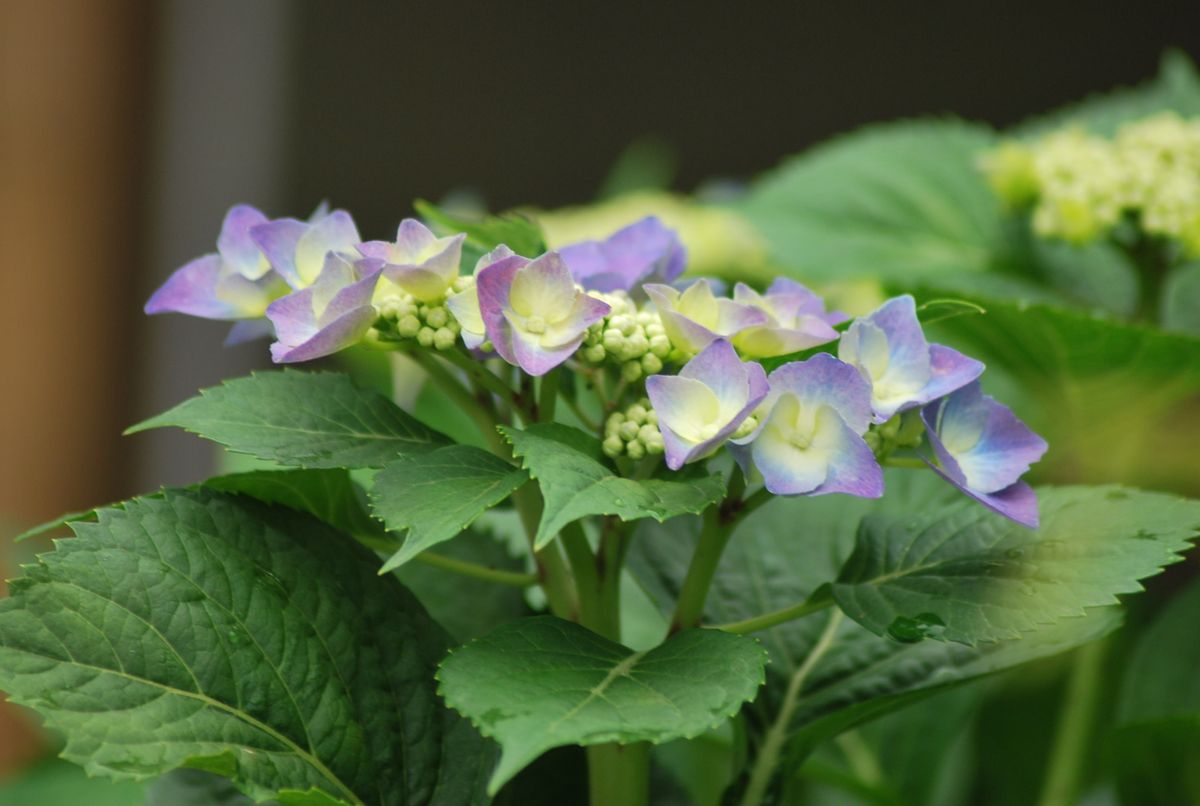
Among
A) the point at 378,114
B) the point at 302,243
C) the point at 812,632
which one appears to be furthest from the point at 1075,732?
the point at 378,114

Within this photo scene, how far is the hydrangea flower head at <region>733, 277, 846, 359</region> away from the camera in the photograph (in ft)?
1.08

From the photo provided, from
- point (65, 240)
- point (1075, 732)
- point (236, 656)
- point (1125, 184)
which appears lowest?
point (65, 240)

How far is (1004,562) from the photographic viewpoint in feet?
1.13

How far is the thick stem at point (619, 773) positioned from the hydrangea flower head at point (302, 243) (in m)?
0.16

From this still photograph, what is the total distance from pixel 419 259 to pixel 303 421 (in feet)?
0.18

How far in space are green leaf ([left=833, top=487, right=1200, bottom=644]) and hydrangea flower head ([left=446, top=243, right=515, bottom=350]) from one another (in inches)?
4.7

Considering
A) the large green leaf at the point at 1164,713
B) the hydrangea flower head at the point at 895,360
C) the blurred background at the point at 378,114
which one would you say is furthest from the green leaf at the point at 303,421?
the blurred background at the point at 378,114

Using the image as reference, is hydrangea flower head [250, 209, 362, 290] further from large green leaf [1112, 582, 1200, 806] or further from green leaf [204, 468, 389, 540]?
large green leaf [1112, 582, 1200, 806]

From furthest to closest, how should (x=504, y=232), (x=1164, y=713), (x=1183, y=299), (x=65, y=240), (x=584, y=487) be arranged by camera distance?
1. (x=65, y=240)
2. (x=1183, y=299)
3. (x=1164, y=713)
4. (x=504, y=232)
5. (x=584, y=487)

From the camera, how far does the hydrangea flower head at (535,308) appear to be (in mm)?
303

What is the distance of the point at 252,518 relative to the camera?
0.34 meters

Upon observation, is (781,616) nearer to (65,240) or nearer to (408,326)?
(408,326)

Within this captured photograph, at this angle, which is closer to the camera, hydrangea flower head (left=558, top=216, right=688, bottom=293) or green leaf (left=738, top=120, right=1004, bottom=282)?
hydrangea flower head (left=558, top=216, right=688, bottom=293)

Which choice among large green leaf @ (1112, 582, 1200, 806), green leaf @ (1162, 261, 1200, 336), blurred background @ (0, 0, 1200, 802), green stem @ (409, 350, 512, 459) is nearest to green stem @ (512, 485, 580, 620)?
green stem @ (409, 350, 512, 459)
